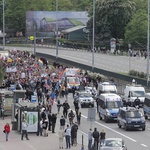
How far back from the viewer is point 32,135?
43.9 m

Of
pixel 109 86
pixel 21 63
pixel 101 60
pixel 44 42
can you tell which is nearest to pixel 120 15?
pixel 44 42

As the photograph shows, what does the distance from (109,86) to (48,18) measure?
89889mm

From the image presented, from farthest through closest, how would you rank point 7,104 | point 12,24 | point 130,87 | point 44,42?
1. point 12,24
2. point 44,42
3. point 130,87
4. point 7,104

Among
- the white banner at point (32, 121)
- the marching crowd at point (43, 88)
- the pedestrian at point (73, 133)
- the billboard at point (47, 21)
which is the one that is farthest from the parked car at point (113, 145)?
the billboard at point (47, 21)

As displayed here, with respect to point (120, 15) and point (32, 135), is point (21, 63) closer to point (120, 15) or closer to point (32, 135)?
point (32, 135)

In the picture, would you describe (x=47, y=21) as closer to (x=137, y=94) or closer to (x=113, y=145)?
(x=137, y=94)

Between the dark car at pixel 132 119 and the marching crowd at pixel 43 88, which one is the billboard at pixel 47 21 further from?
the dark car at pixel 132 119

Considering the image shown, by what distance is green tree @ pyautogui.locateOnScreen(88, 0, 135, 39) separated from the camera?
131875mm

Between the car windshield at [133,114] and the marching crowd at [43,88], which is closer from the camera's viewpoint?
the marching crowd at [43,88]

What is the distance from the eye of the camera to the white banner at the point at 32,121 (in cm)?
4341

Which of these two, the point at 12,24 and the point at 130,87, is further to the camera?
the point at 12,24

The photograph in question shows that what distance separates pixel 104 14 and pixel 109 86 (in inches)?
2866

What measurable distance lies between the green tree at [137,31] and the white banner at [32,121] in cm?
8154

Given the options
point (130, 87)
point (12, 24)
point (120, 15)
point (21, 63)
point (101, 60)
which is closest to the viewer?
point (130, 87)
